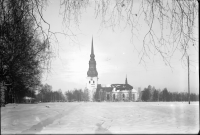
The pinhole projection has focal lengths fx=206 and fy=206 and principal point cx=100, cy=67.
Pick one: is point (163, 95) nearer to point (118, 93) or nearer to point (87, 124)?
point (87, 124)

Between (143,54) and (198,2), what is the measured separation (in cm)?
122

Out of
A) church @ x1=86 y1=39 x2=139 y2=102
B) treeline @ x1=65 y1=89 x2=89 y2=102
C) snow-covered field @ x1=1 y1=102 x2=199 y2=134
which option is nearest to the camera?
snow-covered field @ x1=1 y1=102 x2=199 y2=134

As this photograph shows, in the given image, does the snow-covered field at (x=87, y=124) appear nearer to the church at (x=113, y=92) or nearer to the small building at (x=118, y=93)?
the church at (x=113, y=92)

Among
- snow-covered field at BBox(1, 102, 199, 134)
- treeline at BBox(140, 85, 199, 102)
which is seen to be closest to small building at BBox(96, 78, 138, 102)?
treeline at BBox(140, 85, 199, 102)

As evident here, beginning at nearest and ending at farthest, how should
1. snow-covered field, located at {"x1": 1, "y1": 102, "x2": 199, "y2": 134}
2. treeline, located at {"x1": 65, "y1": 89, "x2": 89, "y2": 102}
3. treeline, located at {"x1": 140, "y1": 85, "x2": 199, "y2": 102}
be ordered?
snow-covered field, located at {"x1": 1, "y1": 102, "x2": 199, "y2": 134} < treeline, located at {"x1": 65, "y1": 89, "x2": 89, "y2": 102} < treeline, located at {"x1": 140, "y1": 85, "x2": 199, "y2": 102}

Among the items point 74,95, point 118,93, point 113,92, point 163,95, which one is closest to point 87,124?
point 74,95

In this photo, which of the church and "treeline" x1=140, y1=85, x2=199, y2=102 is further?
the church

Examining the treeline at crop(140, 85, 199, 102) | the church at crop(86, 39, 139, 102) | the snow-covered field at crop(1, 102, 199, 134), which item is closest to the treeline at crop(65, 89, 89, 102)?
the treeline at crop(140, 85, 199, 102)

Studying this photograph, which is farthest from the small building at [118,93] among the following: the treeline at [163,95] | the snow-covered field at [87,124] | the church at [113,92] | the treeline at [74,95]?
the snow-covered field at [87,124]

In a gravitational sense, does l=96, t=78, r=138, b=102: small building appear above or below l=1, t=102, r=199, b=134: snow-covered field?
below

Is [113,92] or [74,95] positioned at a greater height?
[74,95]

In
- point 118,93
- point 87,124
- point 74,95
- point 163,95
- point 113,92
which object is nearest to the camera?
point 87,124

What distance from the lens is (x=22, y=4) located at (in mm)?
3408

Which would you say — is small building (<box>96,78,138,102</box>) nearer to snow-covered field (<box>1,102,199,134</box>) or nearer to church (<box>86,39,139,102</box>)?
church (<box>86,39,139,102</box>)
